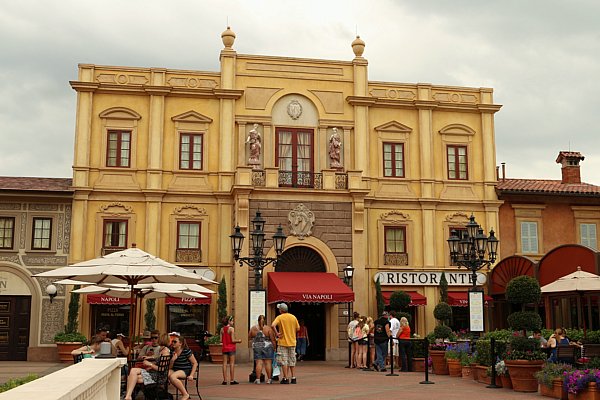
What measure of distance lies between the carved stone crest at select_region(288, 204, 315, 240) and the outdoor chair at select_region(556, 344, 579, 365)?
1352 cm

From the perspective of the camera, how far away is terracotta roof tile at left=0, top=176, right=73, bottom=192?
27.2m

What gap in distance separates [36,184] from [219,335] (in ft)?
30.9

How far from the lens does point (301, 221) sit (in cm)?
2738

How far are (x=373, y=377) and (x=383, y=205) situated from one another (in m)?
12.0

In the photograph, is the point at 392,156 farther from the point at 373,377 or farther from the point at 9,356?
the point at 9,356

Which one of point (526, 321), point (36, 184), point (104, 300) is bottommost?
point (526, 321)

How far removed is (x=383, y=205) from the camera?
2955cm

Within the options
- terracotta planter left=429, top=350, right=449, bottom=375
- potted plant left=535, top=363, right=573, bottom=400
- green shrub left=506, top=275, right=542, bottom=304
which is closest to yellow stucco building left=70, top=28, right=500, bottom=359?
terracotta planter left=429, top=350, right=449, bottom=375

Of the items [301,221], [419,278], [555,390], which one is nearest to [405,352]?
[555,390]

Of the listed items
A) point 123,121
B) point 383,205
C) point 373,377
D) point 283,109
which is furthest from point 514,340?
point 123,121

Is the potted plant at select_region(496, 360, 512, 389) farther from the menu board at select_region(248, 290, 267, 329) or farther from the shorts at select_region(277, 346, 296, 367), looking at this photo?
the menu board at select_region(248, 290, 267, 329)

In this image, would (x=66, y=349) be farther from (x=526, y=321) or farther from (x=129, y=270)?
(x=526, y=321)

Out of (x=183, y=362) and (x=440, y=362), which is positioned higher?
(x=183, y=362)

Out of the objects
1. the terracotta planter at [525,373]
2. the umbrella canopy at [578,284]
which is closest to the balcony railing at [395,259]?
the umbrella canopy at [578,284]
